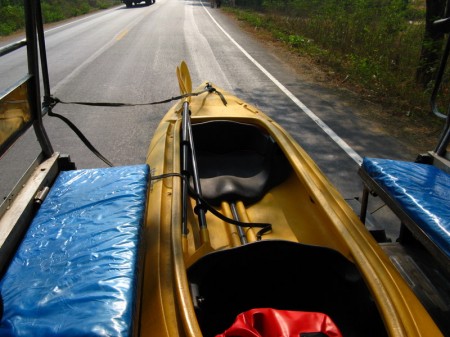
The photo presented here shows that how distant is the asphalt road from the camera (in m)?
5.77

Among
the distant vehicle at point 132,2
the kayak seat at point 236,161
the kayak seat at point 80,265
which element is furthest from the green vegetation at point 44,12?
the kayak seat at point 80,265

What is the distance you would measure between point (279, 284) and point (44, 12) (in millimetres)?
29739

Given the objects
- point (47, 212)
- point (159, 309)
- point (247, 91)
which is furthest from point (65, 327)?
point (247, 91)

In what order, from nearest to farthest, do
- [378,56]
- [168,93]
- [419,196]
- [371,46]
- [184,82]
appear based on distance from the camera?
[419,196] < [184,82] < [168,93] < [378,56] < [371,46]

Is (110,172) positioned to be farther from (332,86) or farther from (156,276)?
(332,86)

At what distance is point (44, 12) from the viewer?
27.2 metres

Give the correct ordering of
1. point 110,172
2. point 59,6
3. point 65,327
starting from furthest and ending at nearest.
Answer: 1. point 59,6
2. point 110,172
3. point 65,327

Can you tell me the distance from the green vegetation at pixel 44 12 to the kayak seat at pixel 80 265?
69.3 ft

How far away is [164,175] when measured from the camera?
2.96 meters

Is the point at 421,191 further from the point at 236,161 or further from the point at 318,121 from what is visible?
the point at 318,121

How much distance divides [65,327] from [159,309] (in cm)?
48

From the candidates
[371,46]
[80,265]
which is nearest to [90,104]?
[80,265]

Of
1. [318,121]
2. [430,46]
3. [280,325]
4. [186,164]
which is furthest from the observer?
[430,46]

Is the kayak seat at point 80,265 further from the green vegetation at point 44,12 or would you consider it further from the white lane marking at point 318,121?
the green vegetation at point 44,12
